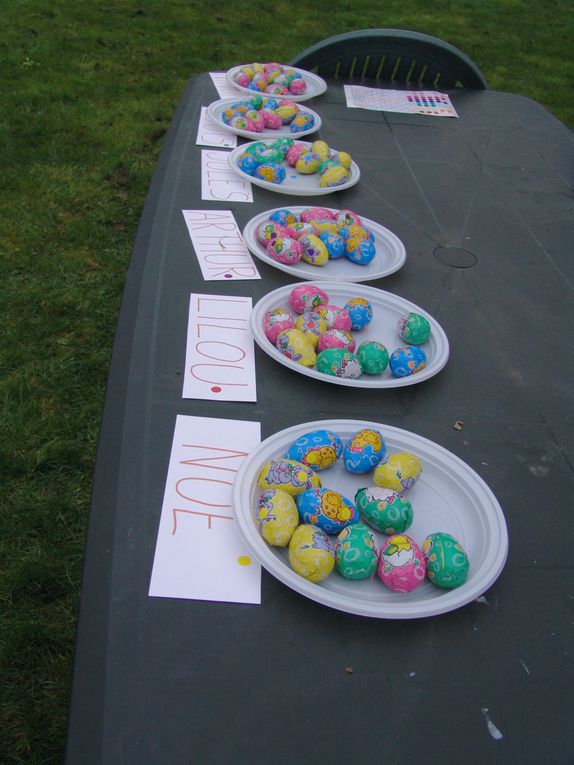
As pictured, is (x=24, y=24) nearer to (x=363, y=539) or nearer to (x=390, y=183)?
(x=390, y=183)

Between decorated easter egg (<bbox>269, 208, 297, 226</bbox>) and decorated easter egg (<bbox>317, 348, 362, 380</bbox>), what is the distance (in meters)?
0.57

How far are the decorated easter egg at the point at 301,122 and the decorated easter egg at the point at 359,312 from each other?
3.56 feet

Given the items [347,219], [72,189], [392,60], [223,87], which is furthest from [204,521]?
[72,189]

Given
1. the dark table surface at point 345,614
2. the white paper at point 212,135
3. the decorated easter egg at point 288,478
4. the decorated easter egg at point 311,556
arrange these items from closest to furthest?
the dark table surface at point 345,614 < the decorated easter egg at point 311,556 < the decorated easter egg at point 288,478 < the white paper at point 212,135

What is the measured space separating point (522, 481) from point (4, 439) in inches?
67.9

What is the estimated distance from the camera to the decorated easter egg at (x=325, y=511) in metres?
1.00

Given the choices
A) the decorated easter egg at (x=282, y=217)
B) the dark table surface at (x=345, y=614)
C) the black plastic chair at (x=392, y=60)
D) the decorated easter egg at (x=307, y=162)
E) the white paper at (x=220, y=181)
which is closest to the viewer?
the dark table surface at (x=345, y=614)

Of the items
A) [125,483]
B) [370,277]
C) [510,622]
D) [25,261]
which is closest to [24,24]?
[25,261]

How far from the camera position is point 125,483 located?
1.07 meters

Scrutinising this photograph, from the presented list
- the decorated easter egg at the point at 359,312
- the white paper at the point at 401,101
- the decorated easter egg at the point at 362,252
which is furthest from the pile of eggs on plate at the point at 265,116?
the decorated easter egg at the point at 359,312

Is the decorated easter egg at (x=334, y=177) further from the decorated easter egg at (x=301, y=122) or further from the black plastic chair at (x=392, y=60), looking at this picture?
the black plastic chair at (x=392, y=60)

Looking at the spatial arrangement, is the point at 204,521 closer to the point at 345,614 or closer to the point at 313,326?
the point at 345,614

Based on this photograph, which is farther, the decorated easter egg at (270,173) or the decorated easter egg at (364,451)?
the decorated easter egg at (270,173)

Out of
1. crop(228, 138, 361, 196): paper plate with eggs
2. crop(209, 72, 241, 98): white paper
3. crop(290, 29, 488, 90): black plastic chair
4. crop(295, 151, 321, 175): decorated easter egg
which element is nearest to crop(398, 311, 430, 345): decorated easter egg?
crop(228, 138, 361, 196): paper plate with eggs
